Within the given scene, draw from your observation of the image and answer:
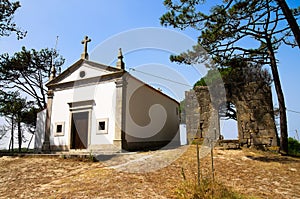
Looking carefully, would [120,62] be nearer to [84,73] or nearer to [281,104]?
[84,73]

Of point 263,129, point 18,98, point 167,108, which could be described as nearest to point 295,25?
point 263,129

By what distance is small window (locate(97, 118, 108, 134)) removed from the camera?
12.2 meters

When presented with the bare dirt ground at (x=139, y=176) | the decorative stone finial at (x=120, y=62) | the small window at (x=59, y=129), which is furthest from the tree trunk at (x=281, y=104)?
the small window at (x=59, y=129)

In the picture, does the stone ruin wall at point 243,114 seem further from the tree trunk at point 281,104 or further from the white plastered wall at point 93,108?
the white plastered wall at point 93,108

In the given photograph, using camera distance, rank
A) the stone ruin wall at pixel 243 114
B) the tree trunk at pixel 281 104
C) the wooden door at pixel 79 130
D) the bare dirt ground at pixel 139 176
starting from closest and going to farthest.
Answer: the bare dirt ground at pixel 139 176 < the tree trunk at pixel 281 104 < the stone ruin wall at pixel 243 114 < the wooden door at pixel 79 130

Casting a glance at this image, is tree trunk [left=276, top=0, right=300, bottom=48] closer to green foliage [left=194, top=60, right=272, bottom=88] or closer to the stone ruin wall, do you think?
green foliage [left=194, top=60, right=272, bottom=88]

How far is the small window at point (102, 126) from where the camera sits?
1217 centimetres

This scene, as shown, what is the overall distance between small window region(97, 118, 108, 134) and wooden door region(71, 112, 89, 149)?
37.6 inches

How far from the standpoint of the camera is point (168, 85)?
14742mm

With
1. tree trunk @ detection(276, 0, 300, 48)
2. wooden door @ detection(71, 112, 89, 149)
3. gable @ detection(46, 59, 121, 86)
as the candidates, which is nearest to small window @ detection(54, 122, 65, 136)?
wooden door @ detection(71, 112, 89, 149)

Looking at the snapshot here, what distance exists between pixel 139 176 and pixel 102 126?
6.65 metres

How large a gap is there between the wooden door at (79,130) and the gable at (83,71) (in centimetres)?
238

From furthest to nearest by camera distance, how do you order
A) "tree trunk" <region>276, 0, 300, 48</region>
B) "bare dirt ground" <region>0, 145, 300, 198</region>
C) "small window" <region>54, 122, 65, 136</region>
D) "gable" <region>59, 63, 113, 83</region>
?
"small window" <region>54, 122, 65, 136</region>, "gable" <region>59, 63, 113, 83</region>, "tree trunk" <region>276, 0, 300, 48</region>, "bare dirt ground" <region>0, 145, 300, 198</region>

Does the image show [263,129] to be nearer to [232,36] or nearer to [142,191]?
[232,36]
